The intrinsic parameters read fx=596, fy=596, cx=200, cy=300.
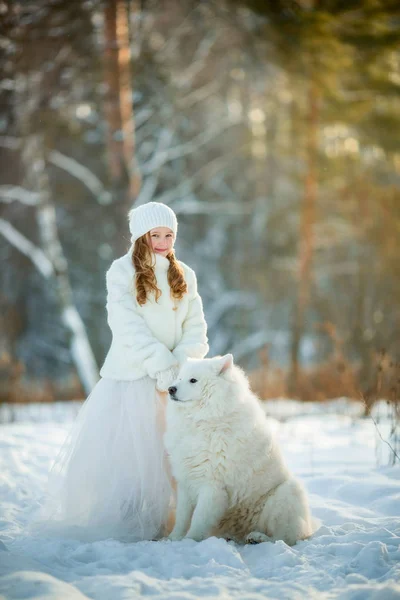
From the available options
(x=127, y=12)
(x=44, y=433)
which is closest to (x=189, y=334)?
(x=44, y=433)

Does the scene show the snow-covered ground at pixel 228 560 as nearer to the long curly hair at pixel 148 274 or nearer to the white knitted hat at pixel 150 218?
the long curly hair at pixel 148 274

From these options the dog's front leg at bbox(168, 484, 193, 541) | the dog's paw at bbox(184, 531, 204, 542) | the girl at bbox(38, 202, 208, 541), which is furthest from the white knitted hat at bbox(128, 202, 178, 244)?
the dog's paw at bbox(184, 531, 204, 542)

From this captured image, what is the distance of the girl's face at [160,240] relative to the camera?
4145mm

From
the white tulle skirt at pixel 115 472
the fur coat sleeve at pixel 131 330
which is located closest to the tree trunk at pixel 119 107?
the fur coat sleeve at pixel 131 330

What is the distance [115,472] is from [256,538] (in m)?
1.01

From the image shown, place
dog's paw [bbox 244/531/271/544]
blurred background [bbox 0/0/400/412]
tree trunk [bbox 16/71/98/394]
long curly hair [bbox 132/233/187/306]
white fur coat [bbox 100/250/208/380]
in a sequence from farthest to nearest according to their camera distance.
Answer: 1. tree trunk [bbox 16/71/98/394]
2. blurred background [bbox 0/0/400/412]
3. long curly hair [bbox 132/233/187/306]
4. white fur coat [bbox 100/250/208/380]
5. dog's paw [bbox 244/531/271/544]

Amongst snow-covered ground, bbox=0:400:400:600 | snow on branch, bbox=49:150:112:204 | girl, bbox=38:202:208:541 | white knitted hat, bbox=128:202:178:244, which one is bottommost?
snow-covered ground, bbox=0:400:400:600

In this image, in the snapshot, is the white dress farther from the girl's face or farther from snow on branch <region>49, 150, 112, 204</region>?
snow on branch <region>49, 150, 112, 204</region>

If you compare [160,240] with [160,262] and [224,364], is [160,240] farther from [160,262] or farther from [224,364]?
[224,364]

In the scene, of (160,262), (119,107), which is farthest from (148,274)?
(119,107)

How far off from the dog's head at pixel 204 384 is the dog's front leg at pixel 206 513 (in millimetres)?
522

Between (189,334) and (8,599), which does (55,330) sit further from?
(8,599)

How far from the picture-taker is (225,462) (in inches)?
145

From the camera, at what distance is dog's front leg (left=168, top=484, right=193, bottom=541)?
370 centimetres
